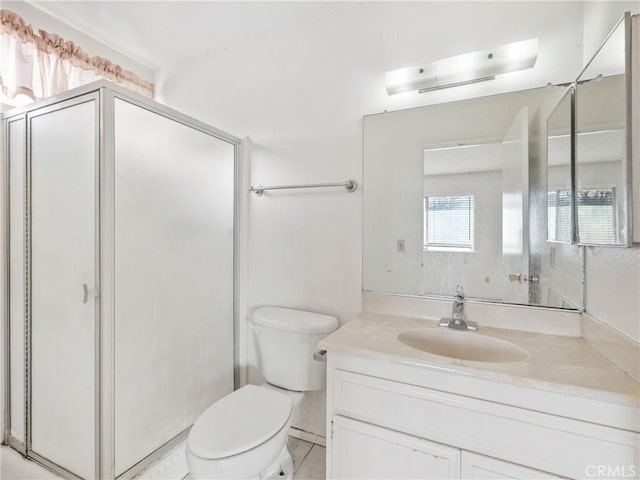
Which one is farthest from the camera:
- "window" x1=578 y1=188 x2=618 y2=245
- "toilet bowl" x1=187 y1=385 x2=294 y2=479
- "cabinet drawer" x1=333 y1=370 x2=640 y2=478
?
"toilet bowl" x1=187 y1=385 x2=294 y2=479

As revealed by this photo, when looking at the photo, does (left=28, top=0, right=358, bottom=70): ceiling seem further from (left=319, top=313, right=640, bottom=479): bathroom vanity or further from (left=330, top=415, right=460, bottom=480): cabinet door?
(left=330, top=415, right=460, bottom=480): cabinet door

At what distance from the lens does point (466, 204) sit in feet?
4.41

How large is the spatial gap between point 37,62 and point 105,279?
1.31 meters

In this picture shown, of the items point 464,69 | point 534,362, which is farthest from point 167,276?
point 464,69

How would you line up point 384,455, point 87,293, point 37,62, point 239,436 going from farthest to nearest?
point 37,62 → point 87,293 → point 239,436 → point 384,455

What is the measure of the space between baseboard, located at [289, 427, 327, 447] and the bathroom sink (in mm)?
847

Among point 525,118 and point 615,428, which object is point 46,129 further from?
point 615,428

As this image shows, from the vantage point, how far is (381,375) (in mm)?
1010

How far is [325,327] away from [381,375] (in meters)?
0.49

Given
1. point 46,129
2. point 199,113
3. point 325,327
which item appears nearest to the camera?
point 46,129

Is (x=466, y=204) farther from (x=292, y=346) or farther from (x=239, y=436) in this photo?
(x=239, y=436)

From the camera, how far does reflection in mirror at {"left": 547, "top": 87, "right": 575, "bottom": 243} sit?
1.14 m

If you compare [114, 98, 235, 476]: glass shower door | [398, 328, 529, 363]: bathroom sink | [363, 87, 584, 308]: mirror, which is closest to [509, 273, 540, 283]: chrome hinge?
[363, 87, 584, 308]: mirror

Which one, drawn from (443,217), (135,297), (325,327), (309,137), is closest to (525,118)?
(443,217)
